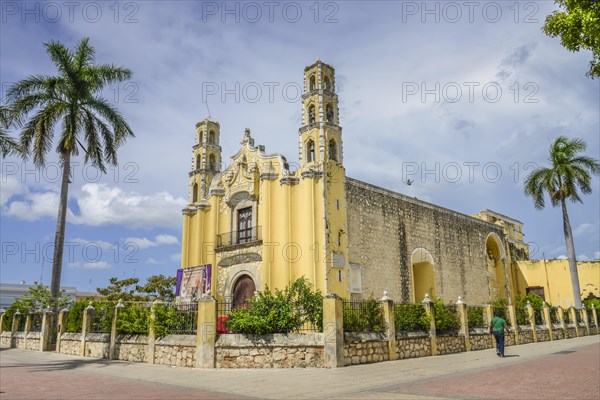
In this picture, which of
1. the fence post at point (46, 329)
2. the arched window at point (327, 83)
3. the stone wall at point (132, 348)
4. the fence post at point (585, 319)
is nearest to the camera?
the stone wall at point (132, 348)

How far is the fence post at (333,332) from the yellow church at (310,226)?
6.65 metres

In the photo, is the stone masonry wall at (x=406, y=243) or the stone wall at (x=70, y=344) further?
the stone masonry wall at (x=406, y=243)

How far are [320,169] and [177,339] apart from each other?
9899 millimetres

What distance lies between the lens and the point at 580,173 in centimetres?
3083

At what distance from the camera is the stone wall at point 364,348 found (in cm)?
1359

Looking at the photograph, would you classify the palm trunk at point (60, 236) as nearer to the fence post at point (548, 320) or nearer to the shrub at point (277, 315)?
the shrub at point (277, 315)

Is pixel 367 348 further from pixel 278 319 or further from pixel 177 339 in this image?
pixel 177 339

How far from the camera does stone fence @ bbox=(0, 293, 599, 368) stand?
43.5ft

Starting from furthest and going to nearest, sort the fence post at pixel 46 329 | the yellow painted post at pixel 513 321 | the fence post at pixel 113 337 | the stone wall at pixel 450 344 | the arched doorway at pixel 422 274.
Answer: the arched doorway at pixel 422 274, the yellow painted post at pixel 513 321, the fence post at pixel 46 329, the fence post at pixel 113 337, the stone wall at pixel 450 344

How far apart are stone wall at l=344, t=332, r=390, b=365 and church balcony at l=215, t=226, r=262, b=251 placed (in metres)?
9.20

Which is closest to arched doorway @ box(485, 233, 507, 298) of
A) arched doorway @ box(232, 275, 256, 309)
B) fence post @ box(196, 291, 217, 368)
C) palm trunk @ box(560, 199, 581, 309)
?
palm trunk @ box(560, 199, 581, 309)

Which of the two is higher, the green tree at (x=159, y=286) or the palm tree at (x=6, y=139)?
the palm tree at (x=6, y=139)

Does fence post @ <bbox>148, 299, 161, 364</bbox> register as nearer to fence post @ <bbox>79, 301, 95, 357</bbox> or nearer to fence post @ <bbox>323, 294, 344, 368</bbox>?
fence post @ <bbox>79, 301, 95, 357</bbox>

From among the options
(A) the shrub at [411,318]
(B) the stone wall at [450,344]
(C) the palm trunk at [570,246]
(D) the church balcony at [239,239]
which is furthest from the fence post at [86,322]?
(C) the palm trunk at [570,246]
